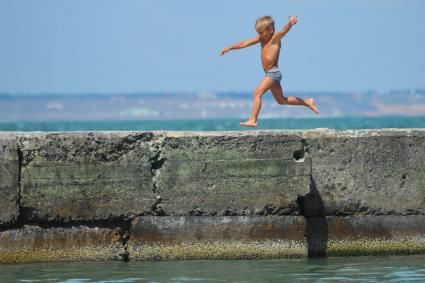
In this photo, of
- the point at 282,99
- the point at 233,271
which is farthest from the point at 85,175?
the point at 282,99

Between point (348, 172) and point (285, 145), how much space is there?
570 millimetres

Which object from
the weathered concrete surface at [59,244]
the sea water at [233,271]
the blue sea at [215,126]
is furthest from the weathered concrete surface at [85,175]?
the blue sea at [215,126]

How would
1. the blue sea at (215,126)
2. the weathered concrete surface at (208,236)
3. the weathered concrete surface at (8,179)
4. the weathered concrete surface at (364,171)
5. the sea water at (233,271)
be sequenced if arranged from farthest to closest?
the blue sea at (215,126) → the weathered concrete surface at (364,171) → the weathered concrete surface at (208,236) → the weathered concrete surface at (8,179) → the sea water at (233,271)

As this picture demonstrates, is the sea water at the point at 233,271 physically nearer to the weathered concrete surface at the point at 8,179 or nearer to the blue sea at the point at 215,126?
the weathered concrete surface at the point at 8,179

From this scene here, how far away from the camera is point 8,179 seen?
8.91m

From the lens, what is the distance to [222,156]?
9.00 metres

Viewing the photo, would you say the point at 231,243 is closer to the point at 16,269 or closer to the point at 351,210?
the point at 351,210

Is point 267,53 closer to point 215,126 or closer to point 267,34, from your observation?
point 267,34

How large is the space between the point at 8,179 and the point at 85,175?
59 centimetres

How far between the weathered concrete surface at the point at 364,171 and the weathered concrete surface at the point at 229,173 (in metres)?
0.21

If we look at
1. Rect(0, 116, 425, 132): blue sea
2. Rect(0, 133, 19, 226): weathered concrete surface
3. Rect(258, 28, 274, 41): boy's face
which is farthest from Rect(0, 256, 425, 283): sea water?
Rect(0, 116, 425, 132): blue sea

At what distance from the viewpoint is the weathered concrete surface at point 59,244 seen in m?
8.96

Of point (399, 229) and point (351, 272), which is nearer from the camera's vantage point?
point (351, 272)

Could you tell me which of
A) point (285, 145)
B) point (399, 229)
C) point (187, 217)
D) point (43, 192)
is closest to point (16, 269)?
point (43, 192)
